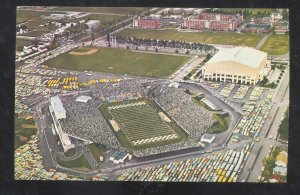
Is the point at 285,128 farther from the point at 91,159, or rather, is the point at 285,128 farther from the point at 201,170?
the point at 91,159

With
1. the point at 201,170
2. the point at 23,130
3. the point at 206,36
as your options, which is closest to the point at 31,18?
the point at 23,130

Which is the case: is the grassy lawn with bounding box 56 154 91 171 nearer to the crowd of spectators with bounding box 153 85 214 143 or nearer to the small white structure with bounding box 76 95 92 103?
the small white structure with bounding box 76 95 92 103

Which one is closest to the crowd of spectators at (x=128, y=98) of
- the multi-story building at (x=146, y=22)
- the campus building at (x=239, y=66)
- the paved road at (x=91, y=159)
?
the paved road at (x=91, y=159)

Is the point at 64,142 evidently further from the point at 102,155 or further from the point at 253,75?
the point at 253,75

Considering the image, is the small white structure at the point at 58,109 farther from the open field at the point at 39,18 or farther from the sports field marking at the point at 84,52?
the open field at the point at 39,18

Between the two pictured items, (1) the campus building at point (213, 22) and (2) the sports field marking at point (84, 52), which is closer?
(1) the campus building at point (213, 22)
